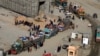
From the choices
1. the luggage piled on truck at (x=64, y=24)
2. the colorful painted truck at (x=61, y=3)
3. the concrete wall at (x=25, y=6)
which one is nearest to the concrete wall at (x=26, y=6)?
the concrete wall at (x=25, y=6)

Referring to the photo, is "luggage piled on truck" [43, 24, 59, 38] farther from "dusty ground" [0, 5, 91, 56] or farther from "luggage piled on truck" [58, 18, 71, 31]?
"luggage piled on truck" [58, 18, 71, 31]

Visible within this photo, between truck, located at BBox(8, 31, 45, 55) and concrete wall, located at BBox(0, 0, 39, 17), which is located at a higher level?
concrete wall, located at BBox(0, 0, 39, 17)

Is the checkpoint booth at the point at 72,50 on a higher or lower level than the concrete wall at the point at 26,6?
lower

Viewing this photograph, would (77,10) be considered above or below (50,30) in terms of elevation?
above

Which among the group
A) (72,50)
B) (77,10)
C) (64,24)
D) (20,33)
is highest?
(77,10)

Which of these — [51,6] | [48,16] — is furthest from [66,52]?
[51,6]

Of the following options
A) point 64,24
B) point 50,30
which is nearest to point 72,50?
point 50,30

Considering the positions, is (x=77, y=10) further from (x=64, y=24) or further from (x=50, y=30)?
(x=50, y=30)

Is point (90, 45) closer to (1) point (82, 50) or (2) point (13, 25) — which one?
(1) point (82, 50)

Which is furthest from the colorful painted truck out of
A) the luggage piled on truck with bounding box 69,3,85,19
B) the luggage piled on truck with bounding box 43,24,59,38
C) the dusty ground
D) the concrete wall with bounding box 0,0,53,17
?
the luggage piled on truck with bounding box 43,24,59,38

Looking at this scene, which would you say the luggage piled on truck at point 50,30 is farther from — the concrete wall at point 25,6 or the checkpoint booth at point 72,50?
the checkpoint booth at point 72,50

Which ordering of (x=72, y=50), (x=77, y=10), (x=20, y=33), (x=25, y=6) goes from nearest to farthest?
(x=72, y=50) < (x=20, y=33) < (x=25, y=6) < (x=77, y=10)

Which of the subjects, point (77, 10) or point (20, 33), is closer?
point (20, 33)

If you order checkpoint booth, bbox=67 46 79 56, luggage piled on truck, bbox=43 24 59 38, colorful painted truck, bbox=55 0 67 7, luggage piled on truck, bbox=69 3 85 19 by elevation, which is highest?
colorful painted truck, bbox=55 0 67 7
